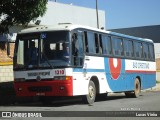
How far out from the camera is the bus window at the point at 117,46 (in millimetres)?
22406

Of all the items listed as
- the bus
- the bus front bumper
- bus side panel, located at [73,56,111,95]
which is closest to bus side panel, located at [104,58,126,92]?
the bus

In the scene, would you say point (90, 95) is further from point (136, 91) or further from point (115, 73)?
point (136, 91)

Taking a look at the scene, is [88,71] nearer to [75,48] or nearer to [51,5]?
[75,48]

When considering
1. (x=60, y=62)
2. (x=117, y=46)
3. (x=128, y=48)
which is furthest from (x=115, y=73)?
(x=60, y=62)

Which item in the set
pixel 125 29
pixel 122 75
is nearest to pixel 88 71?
pixel 122 75

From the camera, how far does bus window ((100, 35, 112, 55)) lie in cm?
2091

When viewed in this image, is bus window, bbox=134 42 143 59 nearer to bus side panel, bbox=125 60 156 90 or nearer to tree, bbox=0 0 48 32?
bus side panel, bbox=125 60 156 90

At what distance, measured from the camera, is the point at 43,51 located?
58.7ft

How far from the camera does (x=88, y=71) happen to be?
19.2 m

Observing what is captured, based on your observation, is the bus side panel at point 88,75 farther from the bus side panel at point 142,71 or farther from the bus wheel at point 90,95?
the bus side panel at point 142,71

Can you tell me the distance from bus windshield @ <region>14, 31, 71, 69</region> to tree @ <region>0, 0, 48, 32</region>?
3.30 m

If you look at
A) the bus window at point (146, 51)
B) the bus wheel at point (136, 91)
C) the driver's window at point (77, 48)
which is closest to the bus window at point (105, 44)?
the driver's window at point (77, 48)

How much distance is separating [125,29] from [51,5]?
44.9 metres

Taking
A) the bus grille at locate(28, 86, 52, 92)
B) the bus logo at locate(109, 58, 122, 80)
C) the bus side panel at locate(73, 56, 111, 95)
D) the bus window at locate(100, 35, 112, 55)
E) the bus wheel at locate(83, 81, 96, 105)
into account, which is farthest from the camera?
the bus logo at locate(109, 58, 122, 80)
